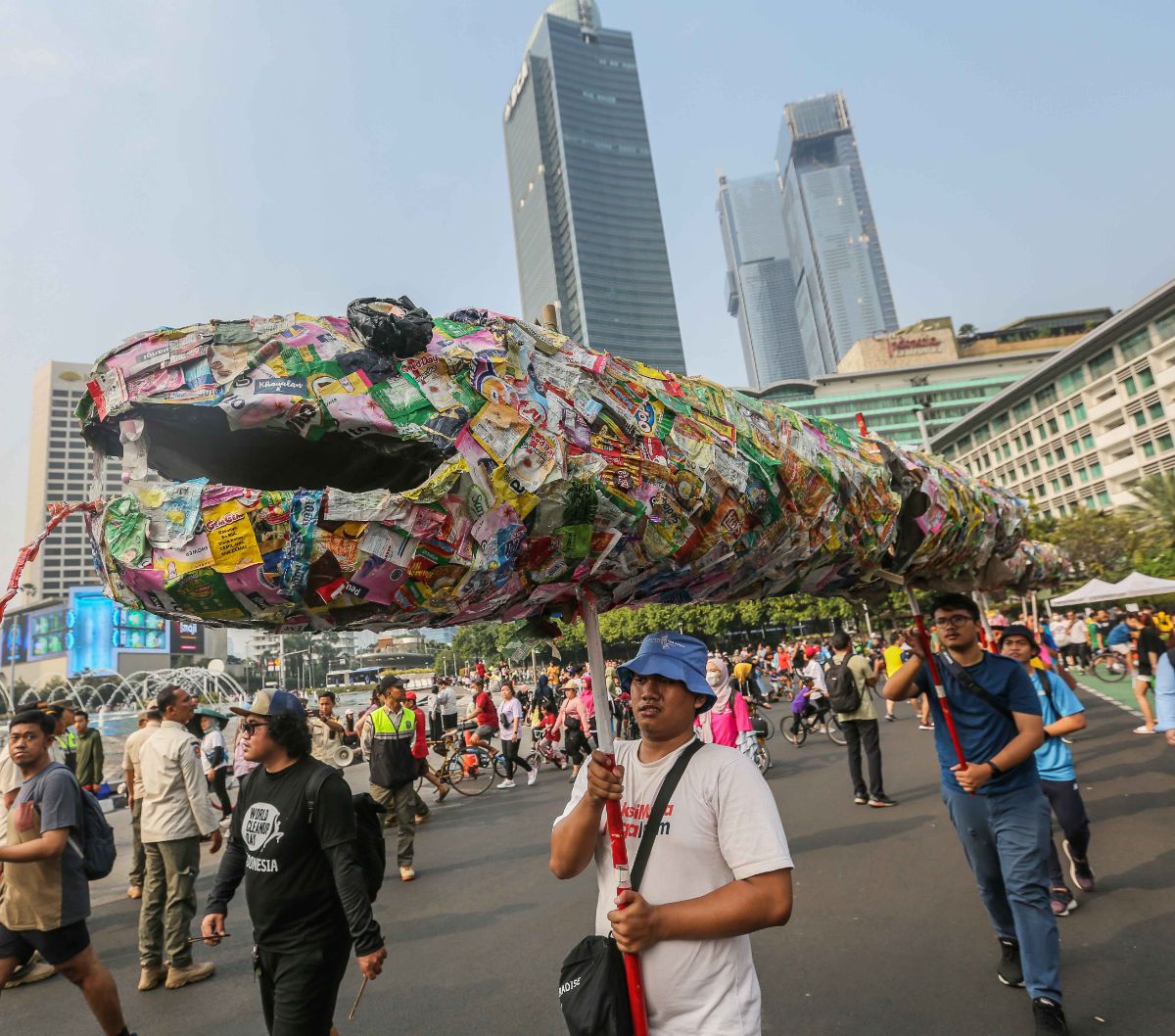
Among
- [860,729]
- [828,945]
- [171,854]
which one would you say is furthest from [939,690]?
[171,854]

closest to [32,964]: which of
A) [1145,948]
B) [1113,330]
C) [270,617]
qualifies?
[270,617]

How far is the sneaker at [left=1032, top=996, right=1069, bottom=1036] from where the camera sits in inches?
119

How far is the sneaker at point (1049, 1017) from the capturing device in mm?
3027

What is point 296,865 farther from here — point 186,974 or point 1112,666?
point 1112,666

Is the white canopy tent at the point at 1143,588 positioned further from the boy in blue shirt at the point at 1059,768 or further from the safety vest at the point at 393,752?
the safety vest at the point at 393,752

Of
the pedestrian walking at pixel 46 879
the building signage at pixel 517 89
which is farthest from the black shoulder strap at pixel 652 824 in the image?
the building signage at pixel 517 89

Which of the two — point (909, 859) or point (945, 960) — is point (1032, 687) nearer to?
point (945, 960)

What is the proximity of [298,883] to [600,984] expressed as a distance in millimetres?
1559

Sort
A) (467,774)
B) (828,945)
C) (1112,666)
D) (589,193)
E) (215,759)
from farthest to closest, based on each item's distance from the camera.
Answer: (589,193) → (1112,666) → (467,774) → (215,759) → (828,945)

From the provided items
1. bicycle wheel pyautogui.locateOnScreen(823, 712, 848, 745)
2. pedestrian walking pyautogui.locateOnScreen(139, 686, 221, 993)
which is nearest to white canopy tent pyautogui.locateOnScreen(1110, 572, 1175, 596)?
bicycle wheel pyautogui.locateOnScreen(823, 712, 848, 745)

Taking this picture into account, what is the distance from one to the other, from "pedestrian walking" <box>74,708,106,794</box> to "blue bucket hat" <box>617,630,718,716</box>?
836 centimetres

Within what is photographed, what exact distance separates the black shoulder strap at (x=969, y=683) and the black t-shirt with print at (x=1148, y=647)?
8136 mm

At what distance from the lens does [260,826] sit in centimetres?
298

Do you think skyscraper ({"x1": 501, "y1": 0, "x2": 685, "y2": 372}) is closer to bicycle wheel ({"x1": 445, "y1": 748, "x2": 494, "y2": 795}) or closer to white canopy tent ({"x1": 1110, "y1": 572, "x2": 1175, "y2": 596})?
white canopy tent ({"x1": 1110, "y1": 572, "x2": 1175, "y2": 596})
